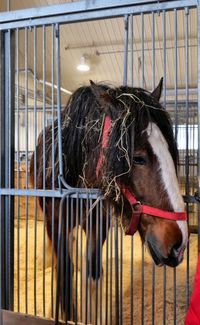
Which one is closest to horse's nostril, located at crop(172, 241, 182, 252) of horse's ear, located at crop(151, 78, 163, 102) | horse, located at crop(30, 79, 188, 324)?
horse, located at crop(30, 79, 188, 324)

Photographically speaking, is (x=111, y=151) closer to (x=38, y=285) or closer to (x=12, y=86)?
(x=12, y=86)

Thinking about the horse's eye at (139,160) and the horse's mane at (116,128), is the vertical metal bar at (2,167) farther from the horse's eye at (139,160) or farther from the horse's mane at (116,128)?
the horse's eye at (139,160)

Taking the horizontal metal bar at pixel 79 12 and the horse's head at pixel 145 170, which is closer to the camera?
the horse's head at pixel 145 170

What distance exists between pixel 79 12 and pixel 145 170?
68 centimetres

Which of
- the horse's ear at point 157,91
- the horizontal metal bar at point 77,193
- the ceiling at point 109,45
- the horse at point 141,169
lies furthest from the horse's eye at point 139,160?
the ceiling at point 109,45

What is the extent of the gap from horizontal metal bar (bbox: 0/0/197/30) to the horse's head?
0.98 ft

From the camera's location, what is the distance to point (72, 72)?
21.2 feet

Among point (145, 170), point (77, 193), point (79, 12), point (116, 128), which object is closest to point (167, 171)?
point (145, 170)

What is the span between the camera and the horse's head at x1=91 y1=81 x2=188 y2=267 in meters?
0.88

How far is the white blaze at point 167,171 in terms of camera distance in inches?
34.5

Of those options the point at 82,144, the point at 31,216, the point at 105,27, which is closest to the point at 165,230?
the point at 82,144

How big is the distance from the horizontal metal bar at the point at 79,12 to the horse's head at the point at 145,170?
300mm

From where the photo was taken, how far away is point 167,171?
2.93 feet

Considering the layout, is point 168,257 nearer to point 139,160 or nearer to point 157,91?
point 139,160
